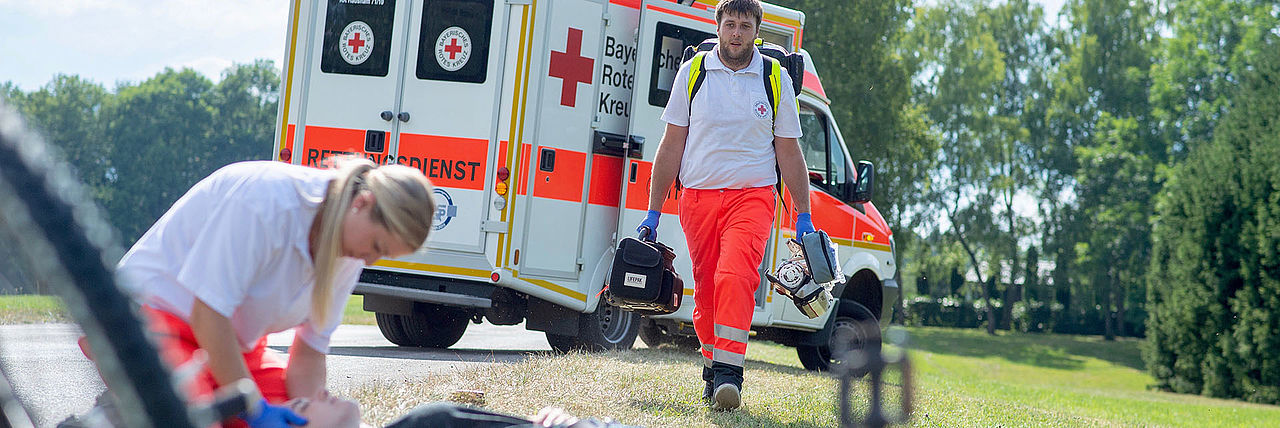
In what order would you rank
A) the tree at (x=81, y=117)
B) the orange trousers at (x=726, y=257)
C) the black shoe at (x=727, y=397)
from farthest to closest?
the tree at (x=81, y=117), the orange trousers at (x=726, y=257), the black shoe at (x=727, y=397)

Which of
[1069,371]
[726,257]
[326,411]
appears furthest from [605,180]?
[1069,371]

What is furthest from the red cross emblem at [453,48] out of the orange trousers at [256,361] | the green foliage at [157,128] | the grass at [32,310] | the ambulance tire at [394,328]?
the green foliage at [157,128]

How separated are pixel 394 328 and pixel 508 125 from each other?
2.27 m

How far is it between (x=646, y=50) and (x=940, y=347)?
34.7 metres

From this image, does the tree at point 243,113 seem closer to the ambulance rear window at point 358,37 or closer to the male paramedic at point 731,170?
the ambulance rear window at point 358,37

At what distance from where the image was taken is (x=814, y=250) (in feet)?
17.3

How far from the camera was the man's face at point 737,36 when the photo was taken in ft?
17.4

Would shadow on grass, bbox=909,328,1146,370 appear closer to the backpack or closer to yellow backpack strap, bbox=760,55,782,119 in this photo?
the backpack

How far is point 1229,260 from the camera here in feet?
74.1

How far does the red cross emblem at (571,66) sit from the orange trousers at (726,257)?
2.91 m

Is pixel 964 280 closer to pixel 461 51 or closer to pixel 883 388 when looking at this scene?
pixel 461 51

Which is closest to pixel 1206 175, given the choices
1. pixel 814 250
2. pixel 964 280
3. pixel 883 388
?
pixel 814 250

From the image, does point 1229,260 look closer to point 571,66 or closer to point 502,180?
point 571,66

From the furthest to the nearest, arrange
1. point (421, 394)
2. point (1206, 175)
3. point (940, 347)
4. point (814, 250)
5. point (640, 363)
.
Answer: point (940, 347), point (1206, 175), point (640, 363), point (814, 250), point (421, 394)
